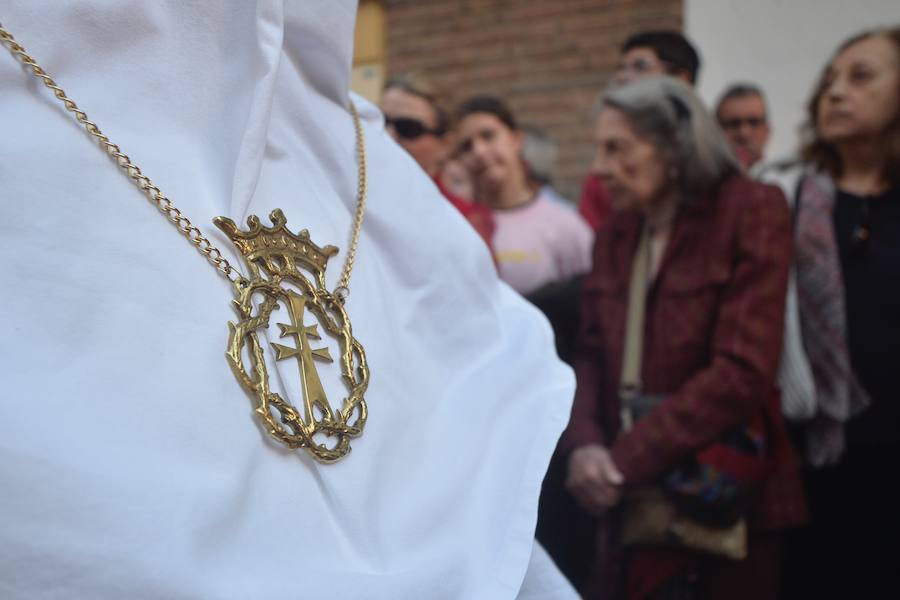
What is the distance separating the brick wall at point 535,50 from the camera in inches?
208

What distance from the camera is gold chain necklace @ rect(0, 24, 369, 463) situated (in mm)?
898

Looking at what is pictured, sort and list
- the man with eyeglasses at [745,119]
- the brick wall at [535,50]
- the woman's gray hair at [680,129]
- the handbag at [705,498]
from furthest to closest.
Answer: the brick wall at [535,50]
the man with eyeglasses at [745,119]
the woman's gray hair at [680,129]
the handbag at [705,498]

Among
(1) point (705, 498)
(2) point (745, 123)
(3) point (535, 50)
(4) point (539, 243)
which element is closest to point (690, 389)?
(1) point (705, 498)

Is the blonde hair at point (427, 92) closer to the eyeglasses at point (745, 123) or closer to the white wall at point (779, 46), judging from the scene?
the eyeglasses at point (745, 123)

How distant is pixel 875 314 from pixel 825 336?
0.50 ft

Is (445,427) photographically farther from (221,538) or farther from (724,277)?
(724,277)

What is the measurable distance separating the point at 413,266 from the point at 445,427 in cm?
22

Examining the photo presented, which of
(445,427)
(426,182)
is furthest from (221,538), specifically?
(426,182)

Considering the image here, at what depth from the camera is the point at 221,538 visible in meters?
0.80

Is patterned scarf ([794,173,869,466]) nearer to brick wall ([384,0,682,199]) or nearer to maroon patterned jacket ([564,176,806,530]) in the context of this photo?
maroon patterned jacket ([564,176,806,530])

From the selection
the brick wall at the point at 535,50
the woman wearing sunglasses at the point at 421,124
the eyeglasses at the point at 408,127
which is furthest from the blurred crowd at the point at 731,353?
the brick wall at the point at 535,50

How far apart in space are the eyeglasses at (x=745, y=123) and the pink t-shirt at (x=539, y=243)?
0.93m

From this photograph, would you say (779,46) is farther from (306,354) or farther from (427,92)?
(306,354)

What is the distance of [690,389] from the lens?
2.18 metres
